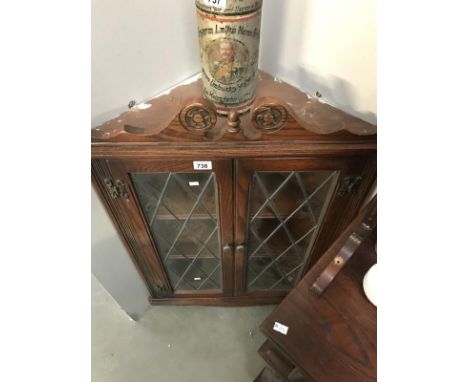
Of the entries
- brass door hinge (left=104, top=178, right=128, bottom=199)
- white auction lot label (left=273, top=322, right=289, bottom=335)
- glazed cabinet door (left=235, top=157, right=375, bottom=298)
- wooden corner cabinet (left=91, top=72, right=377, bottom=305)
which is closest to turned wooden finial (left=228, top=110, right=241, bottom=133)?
wooden corner cabinet (left=91, top=72, right=377, bottom=305)

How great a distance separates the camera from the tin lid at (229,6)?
1.30 ft

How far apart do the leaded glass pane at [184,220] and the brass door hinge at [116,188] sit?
3 cm

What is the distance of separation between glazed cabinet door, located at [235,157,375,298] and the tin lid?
0.98ft

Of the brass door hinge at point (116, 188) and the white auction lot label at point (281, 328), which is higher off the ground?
the brass door hinge at point (116, 188)

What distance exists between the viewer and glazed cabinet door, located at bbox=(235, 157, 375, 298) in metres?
0.68

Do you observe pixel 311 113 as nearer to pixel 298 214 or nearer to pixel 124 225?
pixel 298 214

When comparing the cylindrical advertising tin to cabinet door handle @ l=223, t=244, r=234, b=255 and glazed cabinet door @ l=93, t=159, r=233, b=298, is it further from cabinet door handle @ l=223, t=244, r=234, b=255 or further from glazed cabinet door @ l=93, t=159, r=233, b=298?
cabinet door handle @ l=223, t=244, r=234, b=255

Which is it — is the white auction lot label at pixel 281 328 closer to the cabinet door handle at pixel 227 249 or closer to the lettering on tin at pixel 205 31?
the cabinet door handle at pixel 227 249

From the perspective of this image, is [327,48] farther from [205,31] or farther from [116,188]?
[116,188]

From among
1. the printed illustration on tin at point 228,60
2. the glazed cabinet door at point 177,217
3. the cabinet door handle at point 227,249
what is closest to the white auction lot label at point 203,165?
the glazed cabinet door at point 177,217

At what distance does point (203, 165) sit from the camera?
2.17 ft

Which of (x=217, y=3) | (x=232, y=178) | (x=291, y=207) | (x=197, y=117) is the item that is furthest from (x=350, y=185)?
(x=217, y=3)

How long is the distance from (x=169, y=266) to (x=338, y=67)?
78 cm

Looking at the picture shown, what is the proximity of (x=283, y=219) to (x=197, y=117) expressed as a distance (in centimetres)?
40
